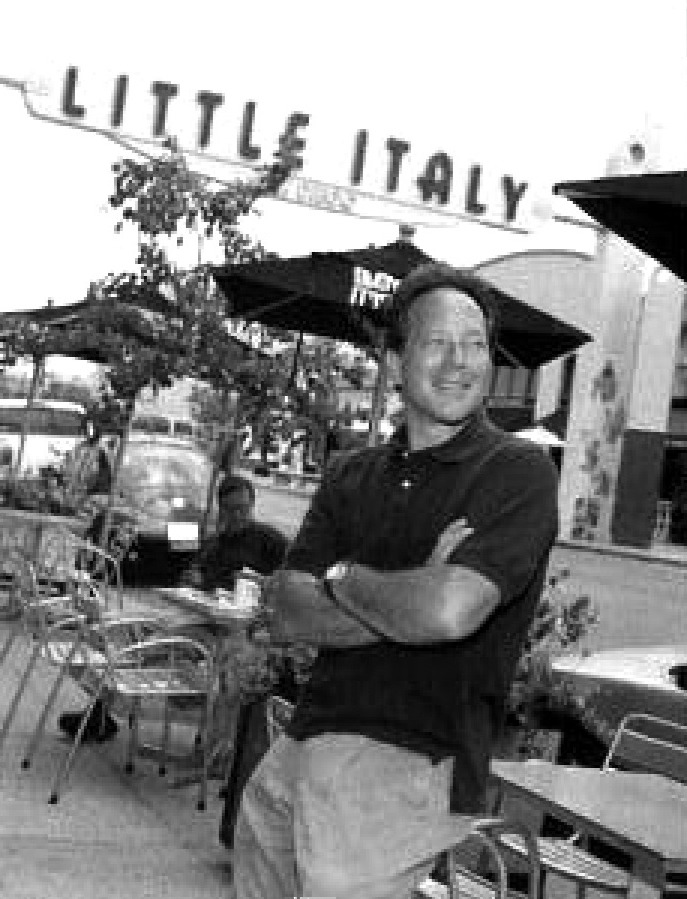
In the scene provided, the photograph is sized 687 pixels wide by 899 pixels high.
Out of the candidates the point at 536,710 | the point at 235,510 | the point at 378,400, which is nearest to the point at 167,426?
the point at 378,400

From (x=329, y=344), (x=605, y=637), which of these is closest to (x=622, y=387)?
→ (x=605, y=637)

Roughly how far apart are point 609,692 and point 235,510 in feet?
7.42

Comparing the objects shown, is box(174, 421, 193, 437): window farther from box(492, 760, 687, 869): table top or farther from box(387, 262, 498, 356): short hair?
box(387, 262, 498, 356): short hair

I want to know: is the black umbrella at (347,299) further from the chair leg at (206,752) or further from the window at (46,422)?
the window at (46,422)

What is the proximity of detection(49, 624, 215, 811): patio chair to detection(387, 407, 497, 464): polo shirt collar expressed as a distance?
3224 mm

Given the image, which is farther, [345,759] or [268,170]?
[268,170]

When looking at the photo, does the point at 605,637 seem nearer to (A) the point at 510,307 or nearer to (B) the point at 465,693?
(A) the point at 510,307

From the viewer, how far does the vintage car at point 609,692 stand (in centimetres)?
501

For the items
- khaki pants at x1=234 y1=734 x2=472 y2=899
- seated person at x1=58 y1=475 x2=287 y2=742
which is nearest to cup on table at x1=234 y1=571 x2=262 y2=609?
seated person at x1=58 y1=475 x2=287 y2=742

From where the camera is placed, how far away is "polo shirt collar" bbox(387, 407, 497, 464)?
2500 millimetres

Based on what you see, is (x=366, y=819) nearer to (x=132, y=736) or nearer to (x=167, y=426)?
(x=132, y=736)

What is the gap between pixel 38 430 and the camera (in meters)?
20.8

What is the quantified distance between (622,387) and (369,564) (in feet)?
101

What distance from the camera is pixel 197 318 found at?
32.1 feet
